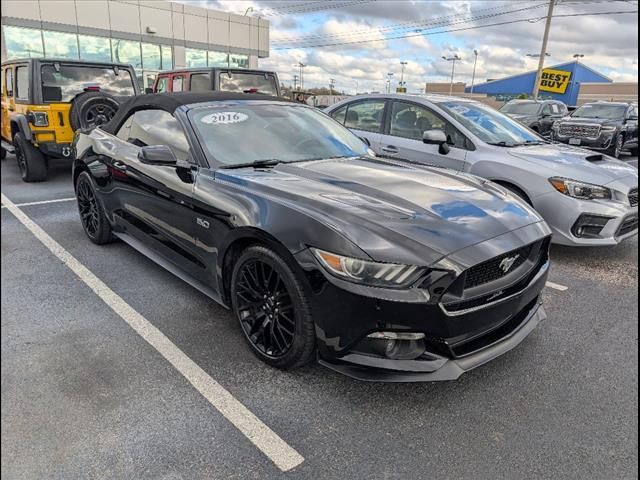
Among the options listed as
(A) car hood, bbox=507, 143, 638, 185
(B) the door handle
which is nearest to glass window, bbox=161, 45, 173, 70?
(B) the door handle

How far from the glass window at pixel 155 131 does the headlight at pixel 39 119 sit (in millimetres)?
3625

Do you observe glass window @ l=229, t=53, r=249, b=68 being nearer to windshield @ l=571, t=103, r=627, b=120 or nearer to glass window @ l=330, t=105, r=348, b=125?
windshield @ l=571, t=103, r=627, b=120

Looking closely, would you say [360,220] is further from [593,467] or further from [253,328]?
[593,467]

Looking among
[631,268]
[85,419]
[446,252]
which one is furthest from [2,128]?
[631,268]

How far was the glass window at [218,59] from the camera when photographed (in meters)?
28.5

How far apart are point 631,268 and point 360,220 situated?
12.1 ft

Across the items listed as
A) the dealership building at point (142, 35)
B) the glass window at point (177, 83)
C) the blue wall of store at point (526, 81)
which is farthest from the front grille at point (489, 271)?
the blue wall of store at point (526, 81)

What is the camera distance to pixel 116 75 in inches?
331

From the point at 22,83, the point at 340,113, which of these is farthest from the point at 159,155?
the point at 22,83

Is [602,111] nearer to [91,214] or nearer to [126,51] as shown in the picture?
[91,214]

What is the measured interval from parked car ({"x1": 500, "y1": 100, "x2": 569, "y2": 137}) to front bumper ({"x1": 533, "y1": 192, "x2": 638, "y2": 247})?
11.1 m

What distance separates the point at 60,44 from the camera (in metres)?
21.7

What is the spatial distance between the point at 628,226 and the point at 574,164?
81 cm

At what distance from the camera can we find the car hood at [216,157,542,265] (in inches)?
92.8
